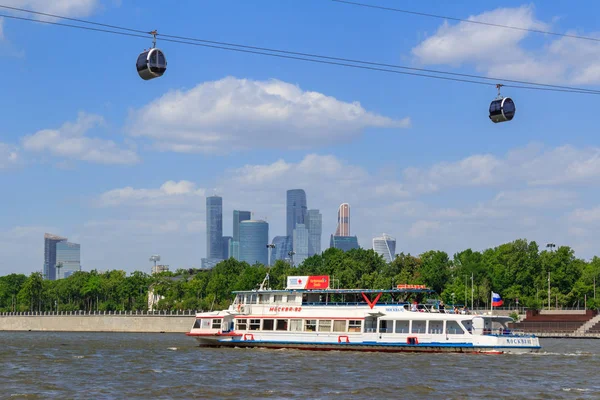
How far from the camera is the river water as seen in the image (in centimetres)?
4619

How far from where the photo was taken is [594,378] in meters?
54.1

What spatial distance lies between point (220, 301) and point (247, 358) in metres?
117

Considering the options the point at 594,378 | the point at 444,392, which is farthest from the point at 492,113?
the point at 594,378

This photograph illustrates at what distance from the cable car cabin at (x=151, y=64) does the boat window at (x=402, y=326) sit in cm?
4121

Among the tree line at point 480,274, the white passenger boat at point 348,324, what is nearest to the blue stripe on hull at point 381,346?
the white passenger boat at point 348,324

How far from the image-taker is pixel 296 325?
253ft

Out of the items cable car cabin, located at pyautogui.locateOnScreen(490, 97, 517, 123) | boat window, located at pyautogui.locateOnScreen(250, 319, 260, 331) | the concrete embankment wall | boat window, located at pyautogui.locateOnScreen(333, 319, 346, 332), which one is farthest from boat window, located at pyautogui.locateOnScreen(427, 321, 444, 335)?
the concrete embankment wall

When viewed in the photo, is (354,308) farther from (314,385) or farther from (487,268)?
(487,268)

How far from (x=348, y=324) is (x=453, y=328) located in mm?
8795

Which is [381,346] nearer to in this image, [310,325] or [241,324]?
[310,325]

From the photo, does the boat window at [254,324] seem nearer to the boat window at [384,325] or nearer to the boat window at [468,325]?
the boat window at [384,325]

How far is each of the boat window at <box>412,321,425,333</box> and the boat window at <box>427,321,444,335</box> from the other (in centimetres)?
57

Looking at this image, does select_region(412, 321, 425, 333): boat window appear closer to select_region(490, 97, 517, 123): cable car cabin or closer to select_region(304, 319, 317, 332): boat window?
select_region(304, 319, 317, 332): boat window

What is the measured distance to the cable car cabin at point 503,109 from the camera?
144 ft
